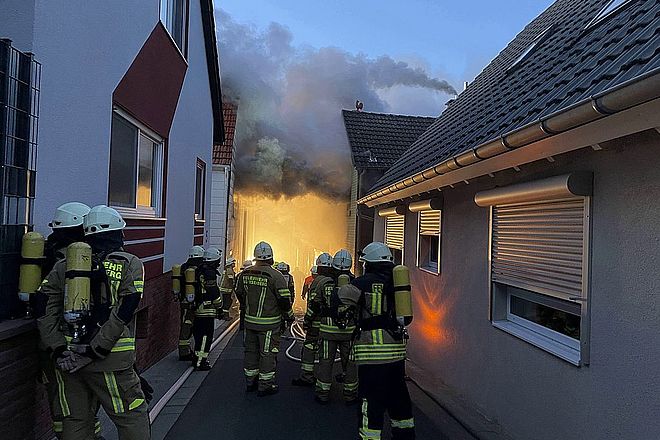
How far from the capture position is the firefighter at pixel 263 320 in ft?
20.9

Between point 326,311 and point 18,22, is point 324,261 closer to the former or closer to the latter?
point 326,311

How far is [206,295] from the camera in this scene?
739 cm

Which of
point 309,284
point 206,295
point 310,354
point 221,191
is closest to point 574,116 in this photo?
point 310,354

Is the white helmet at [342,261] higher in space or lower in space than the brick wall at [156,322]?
higher

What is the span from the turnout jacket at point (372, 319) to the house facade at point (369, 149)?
31.3 feet

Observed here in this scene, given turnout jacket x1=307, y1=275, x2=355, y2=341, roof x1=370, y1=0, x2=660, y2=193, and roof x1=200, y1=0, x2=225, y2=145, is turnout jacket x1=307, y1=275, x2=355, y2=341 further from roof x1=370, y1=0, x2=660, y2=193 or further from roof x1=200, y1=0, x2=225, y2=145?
roof x1=200, y1=0, x2=225, y2=145

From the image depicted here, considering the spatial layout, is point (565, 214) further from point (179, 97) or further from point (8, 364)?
point (179, 97)

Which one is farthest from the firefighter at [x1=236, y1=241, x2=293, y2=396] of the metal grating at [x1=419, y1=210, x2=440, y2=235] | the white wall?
the metal grating at [x1=419, y1=210, x2=440, y2=235]

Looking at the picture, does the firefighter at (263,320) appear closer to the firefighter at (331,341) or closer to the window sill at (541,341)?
the firefighter at (331,341)

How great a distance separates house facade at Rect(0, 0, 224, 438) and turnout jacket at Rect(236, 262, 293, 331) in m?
1.26

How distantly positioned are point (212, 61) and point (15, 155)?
7577mm

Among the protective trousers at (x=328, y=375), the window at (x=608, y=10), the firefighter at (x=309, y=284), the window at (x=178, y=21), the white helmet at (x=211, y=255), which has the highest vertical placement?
the window at (x=178, y=21)

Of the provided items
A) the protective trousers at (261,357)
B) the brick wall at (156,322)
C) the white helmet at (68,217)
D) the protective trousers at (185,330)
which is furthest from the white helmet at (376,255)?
the protective trousers at (185,330)

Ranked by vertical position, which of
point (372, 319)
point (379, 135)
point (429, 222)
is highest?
point (379, 135)
